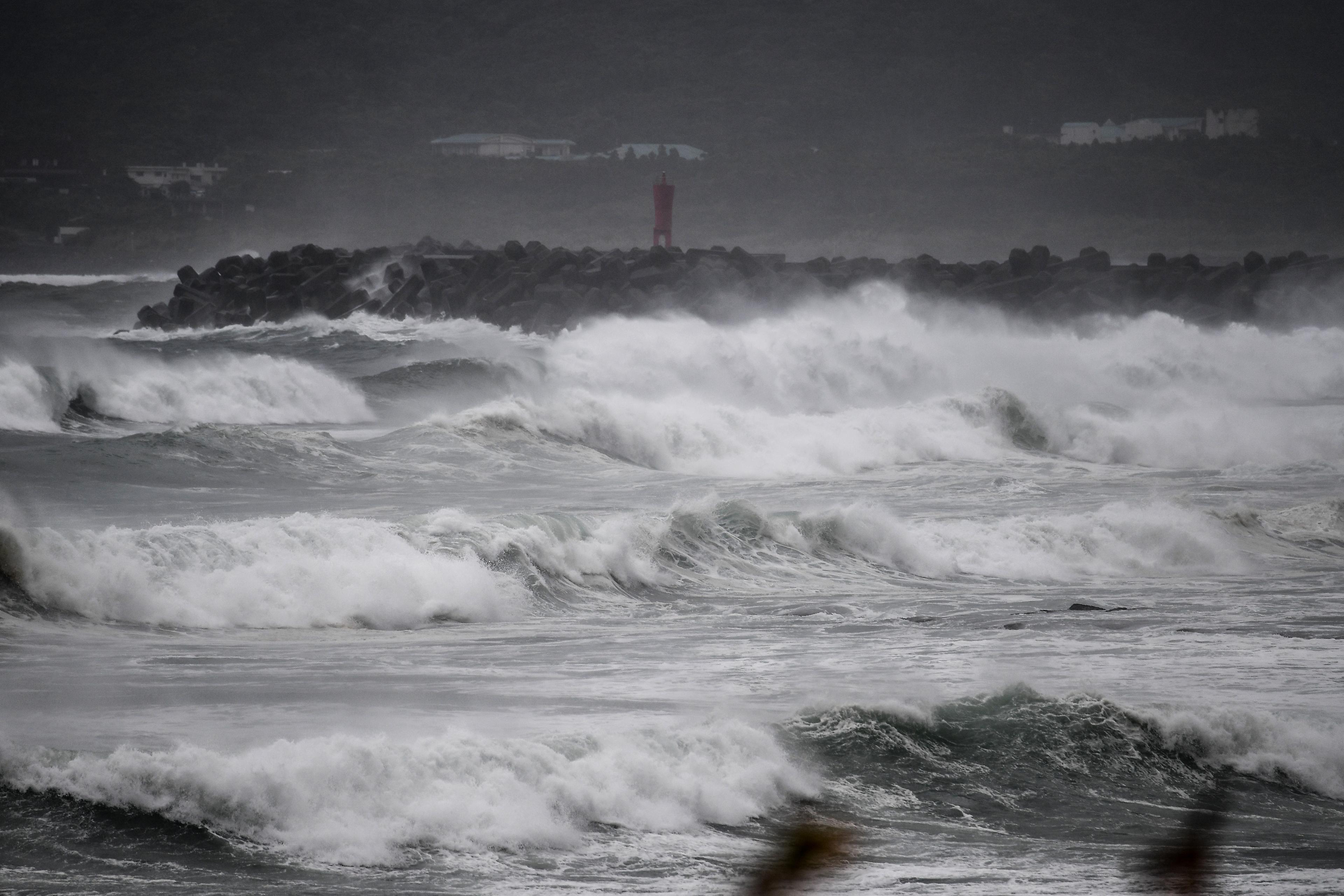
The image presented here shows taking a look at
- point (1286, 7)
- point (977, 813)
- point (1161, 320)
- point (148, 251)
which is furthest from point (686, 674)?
point (1286, 7)

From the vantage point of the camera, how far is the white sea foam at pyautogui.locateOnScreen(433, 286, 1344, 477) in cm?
1839

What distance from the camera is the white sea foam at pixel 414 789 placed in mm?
5715

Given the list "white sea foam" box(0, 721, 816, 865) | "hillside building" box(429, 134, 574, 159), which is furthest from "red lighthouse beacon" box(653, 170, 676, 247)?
"white sea foam" box(0, 721, 816, 865)

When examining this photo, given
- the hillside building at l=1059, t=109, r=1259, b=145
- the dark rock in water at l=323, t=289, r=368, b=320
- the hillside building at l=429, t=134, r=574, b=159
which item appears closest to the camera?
the dark rock in water at l=323, t=289, r=368, b=320

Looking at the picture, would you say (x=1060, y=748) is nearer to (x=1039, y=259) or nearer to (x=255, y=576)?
(x=255, y=576)

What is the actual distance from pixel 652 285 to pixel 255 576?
99.1 feet

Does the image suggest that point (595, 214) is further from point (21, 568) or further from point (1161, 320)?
point (21, 568)

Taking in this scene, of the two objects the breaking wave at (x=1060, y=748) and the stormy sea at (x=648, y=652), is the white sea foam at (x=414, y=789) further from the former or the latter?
the breaking wave at (x=1060, y=748)

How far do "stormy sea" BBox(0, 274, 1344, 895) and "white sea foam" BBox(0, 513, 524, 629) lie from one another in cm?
2

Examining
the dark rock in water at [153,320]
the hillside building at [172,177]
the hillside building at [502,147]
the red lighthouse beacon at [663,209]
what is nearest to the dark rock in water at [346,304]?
the dark rock in water at [153,320]

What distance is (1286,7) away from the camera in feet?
344

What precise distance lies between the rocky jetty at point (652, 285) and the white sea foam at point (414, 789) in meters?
29.5

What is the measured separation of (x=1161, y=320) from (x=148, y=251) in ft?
180

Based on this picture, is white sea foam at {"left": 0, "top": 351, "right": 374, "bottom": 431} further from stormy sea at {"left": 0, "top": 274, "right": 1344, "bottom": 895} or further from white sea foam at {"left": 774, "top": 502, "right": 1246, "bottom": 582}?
white sea foam at {"left": 774, "top": 502, "right": 1246, "bottom": 582}
